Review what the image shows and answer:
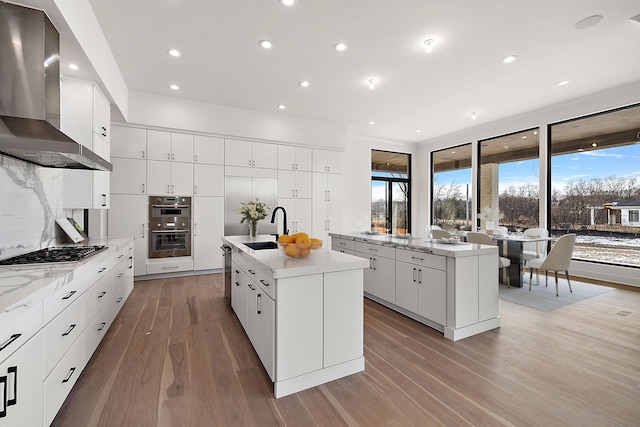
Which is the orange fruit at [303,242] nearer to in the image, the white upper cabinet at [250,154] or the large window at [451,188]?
the white upper cabinet at [250,154]

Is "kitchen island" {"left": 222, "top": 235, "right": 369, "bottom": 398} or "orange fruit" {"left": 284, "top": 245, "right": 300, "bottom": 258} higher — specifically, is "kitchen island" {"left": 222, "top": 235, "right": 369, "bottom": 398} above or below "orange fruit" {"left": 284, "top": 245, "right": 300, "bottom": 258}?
below

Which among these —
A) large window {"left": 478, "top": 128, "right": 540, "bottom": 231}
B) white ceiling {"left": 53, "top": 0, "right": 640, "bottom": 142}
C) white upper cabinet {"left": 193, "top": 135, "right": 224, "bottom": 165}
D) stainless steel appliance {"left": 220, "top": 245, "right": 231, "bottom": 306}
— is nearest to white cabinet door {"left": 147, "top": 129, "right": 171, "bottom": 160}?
white upper cabinet {"left": 193, "top": 135, "right": 224, "bottom": 165}

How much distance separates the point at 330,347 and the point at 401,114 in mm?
5011

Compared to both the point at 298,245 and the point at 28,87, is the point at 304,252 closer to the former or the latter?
the point at 298,245

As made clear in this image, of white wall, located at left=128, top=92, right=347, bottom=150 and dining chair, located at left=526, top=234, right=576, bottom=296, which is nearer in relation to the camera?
dining chair, located at left=526, top=234, right=576, bottom=296

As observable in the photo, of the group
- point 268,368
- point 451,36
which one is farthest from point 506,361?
point 451,36

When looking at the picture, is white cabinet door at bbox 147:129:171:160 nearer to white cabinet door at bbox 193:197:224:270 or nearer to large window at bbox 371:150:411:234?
white cabinet door at bbox 193:197:224:270

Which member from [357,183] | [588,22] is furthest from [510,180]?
[588,22]

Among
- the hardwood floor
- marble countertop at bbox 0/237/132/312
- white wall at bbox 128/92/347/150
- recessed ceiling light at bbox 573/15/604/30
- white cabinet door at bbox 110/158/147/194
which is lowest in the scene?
the hardwood floor

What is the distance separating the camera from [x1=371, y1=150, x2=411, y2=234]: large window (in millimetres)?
7750

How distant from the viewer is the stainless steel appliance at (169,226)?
482cm

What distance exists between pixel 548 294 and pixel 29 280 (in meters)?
5.40

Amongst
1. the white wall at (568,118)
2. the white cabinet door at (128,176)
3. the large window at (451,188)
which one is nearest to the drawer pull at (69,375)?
the white cabinet door at (128,176)

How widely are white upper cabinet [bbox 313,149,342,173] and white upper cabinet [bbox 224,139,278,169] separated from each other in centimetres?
91
